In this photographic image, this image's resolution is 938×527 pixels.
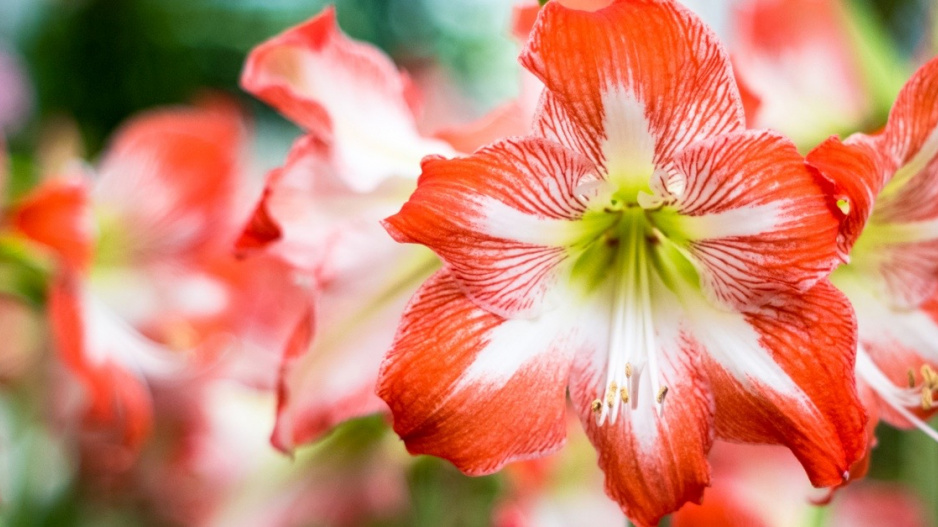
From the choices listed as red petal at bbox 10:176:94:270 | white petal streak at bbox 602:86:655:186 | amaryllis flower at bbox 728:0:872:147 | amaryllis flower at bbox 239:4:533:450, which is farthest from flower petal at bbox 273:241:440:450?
red petal at bbox 10:176:94:270

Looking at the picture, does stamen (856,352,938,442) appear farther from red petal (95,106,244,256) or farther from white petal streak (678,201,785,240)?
red petal (95,106,244,256)

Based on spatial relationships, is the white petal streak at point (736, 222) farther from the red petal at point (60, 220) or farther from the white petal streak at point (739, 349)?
the red petal at point (60, 220)

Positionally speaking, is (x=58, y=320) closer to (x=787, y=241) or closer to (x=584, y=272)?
(x=584, y=272)

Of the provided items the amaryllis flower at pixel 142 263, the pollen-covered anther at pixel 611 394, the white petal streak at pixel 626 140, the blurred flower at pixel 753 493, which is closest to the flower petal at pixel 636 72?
the white petal streak at pixel 626 140

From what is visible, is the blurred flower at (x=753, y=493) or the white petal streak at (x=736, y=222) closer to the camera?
the white petal streak at (x=736, y=222)

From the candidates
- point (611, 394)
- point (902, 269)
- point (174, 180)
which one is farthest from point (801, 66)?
point (174, 180)

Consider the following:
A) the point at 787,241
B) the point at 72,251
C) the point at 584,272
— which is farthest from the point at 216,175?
the point at 787,241

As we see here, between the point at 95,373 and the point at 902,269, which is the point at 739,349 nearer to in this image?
the point at 902,269
